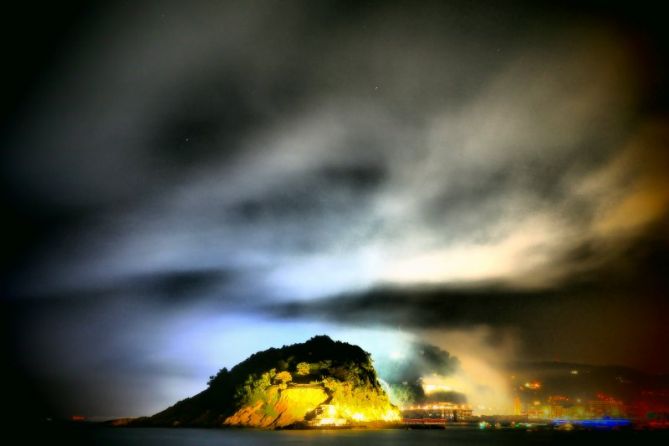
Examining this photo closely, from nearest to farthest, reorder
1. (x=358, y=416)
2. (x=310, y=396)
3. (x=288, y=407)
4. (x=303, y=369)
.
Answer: (x=358, y=416)
(x=310, y=396)
(x=288, y=407)
(x=303, y=369)

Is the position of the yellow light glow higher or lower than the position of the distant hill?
lower

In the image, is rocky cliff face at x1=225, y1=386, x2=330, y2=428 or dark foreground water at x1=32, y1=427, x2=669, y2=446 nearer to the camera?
dark foreground water at x1=32, y1=427, x2=669, y2=446

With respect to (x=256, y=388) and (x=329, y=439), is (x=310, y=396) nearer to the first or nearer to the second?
(x=256, y=388)

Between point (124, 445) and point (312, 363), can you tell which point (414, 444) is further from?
point (312, 363)

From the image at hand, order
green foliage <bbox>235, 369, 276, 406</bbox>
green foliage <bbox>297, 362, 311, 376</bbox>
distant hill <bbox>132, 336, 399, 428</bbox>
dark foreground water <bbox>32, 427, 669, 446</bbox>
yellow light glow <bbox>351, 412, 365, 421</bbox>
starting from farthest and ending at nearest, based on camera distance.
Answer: green foliage <bbox>235, 369, 276, 406</bbox>, green foliage <bbox>297, 362, 311, 376</bbox>, yellow light glow <bbox>351, 412, 365, 421</bbox>, distant hill <bbox>132, 336, 399, 428</bbox>, dark foreground water <bbox>32, 427, 669, 446</bbox>

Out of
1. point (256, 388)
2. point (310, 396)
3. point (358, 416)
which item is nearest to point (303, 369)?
point (310, 396)

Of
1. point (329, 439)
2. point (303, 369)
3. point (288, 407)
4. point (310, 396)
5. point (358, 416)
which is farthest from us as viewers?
point (303, 369)

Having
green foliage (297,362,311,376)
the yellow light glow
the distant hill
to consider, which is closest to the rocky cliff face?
the distant hill

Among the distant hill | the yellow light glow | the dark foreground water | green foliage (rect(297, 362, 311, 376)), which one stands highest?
green foliage (rect(297, 362, 311, 376))

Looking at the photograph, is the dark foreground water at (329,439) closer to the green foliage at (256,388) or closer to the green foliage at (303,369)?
the green foliage at (303,369)

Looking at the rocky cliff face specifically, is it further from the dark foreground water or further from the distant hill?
the dark foreground water

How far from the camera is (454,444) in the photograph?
397 ft

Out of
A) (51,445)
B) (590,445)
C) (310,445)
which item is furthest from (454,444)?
(51,445)

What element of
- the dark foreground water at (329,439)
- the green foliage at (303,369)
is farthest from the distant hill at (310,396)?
the dark foreground water at (329,439)
